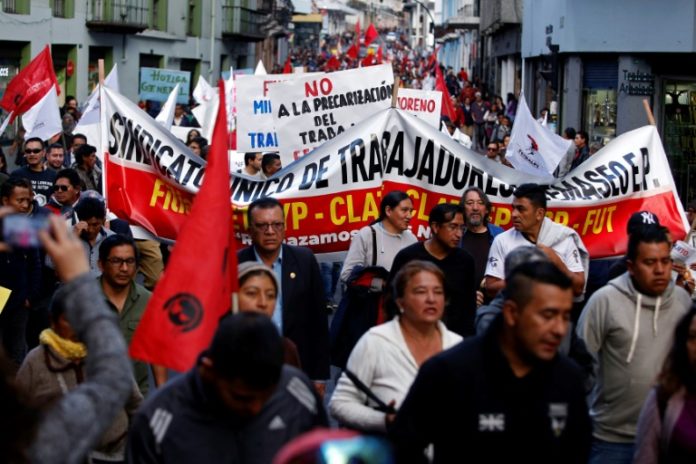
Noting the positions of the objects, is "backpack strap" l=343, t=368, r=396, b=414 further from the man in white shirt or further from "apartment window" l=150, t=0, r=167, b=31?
"apartment window" l=150, t=0, r=167, b=31

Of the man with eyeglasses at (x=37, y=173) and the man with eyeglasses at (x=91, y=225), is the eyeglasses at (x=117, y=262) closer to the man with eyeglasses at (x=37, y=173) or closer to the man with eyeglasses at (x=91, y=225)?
the man with eyeglasses at (x=91, y=225)

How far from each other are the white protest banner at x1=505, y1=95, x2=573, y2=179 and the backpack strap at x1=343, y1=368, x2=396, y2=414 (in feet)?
29.1

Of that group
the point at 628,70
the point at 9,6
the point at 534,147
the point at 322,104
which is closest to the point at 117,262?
the point at 322,104

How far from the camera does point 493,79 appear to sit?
49.5 m

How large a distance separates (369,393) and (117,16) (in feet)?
101

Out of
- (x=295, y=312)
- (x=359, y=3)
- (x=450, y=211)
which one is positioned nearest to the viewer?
(x=295, y=312)

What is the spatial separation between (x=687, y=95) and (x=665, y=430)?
68.4 ft

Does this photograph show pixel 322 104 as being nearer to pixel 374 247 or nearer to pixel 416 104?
pixel 416 104

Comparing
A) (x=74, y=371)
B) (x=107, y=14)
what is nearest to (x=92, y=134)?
(x=74, y=371)

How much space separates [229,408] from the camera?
3.87 m

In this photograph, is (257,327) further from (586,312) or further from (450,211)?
(450,211)

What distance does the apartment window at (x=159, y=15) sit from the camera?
3950 centimetres

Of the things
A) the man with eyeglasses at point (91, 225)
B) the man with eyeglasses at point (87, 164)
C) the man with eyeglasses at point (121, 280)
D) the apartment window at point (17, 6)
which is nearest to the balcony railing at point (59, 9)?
the apartment window at point (17, 6)

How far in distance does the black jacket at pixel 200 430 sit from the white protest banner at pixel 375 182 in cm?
533
